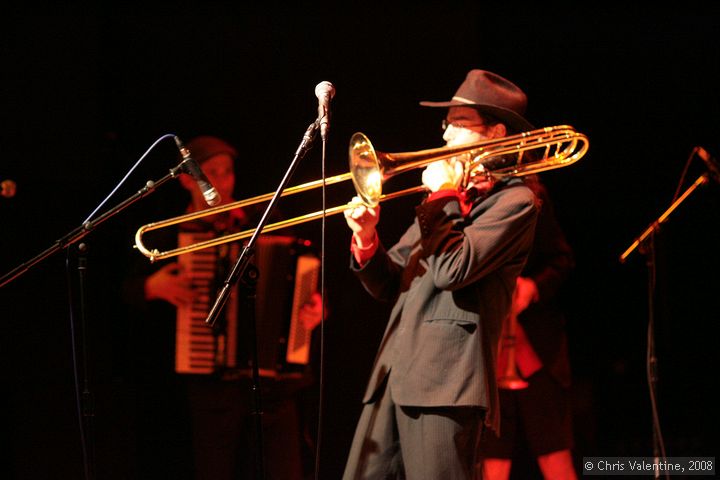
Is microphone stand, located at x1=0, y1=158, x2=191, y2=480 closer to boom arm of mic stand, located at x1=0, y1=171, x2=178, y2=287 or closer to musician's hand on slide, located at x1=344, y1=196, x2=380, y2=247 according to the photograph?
boom arm of mic stand, located at x1=0, y1=171, x2=178, y2=287

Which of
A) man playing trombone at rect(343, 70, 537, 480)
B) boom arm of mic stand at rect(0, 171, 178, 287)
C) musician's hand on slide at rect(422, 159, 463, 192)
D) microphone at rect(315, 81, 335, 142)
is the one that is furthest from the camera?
musician's hand on slide at rect(422, 159, 463, 192)

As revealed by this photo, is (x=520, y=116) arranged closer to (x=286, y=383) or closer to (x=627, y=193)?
(x=286, y=383)

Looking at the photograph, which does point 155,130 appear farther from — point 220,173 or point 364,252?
point 364,252

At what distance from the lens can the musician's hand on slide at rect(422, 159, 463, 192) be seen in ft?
9.72

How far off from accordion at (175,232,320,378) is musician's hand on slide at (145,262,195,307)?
3cm

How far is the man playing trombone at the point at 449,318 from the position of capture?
273 cm

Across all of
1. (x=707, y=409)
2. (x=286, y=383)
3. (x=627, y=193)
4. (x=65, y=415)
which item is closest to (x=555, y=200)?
(x=627, y=193)

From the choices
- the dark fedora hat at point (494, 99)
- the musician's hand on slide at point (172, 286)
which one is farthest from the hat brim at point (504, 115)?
the musician's hand on slide at point (172, 286)

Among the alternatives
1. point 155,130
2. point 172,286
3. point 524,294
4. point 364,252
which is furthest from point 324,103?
point 155,130

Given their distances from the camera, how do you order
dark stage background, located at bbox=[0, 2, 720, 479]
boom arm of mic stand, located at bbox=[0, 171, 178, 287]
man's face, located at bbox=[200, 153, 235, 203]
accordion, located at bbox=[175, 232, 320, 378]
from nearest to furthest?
1. boom arm of mic stand, located at bbox=[0, 171, 178, 287]
2. accordion, located at bbox=[175, 232, 320, 378]
3. man's face, located at bbox=[200, 153, 235, 203]
4. dark stage background, located at bbox=[0, 2, 720, 479]

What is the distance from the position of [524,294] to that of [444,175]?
1.10 m

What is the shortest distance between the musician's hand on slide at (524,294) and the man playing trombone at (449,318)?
0.90 meters

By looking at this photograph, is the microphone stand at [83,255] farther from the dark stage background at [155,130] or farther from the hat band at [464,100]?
the dark stage background at [155,130]

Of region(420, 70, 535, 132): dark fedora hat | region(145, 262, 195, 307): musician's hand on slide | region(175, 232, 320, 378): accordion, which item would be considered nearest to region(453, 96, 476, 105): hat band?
region(420, 70, 535, 132): dark fedora hat
